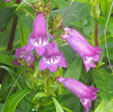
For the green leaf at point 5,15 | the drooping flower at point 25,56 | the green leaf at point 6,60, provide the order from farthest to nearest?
the green leaf at point 5,15, the green leaf at point 6,60, the drooping flower at point 25,56

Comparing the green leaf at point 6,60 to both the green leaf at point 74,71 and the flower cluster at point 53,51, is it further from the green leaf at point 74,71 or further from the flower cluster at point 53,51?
the green leaf at point 74,71

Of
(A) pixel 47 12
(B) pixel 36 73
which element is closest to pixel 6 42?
(B) pixel 36 73

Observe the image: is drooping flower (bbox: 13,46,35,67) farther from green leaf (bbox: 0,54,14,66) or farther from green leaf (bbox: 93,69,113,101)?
green leaf (bbox: 93,69,113,101)

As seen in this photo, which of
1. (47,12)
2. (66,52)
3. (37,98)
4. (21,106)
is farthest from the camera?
(66,52)

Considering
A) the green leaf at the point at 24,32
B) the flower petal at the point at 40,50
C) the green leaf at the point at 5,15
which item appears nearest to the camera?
the flower petal at the point at 40,50

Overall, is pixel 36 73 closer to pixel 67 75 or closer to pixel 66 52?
pixel 67 75

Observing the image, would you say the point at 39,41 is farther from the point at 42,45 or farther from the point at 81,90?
the point at 81,90

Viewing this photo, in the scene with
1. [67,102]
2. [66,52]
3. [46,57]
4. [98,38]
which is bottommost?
[67,102]

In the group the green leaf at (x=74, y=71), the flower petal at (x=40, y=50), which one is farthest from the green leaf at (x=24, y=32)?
the flower petal at (x=40, y=50)

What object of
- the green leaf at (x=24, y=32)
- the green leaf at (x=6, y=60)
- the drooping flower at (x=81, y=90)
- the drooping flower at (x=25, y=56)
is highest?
the drooping flower at (x=25, y=56)
